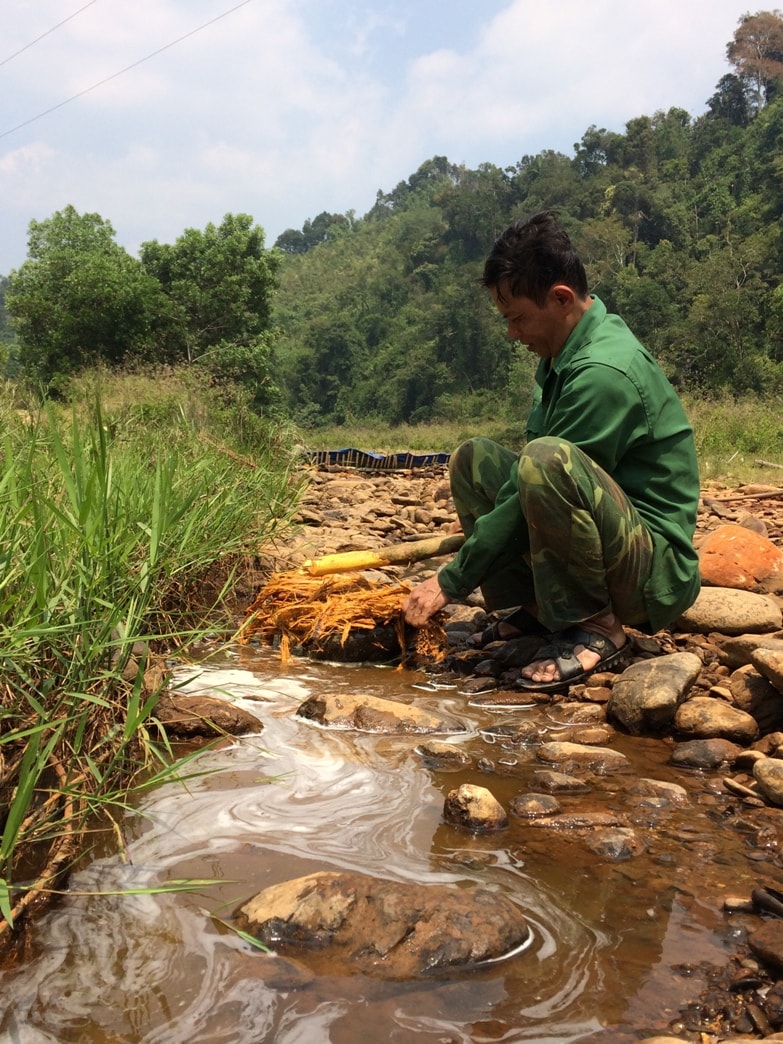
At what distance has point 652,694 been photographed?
241cm

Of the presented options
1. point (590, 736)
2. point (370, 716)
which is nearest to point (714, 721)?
point (590, 736)

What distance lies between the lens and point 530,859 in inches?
66.0

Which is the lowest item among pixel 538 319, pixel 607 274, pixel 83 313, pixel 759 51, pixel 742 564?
pixel 742 564

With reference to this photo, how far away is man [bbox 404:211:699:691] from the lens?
8.29ft

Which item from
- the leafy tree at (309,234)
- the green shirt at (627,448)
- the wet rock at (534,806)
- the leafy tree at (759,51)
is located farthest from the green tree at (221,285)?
the leafy tree at (309,234)

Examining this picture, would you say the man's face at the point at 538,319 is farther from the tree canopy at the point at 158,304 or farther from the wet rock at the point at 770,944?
the tree canopy at the point at 158,304

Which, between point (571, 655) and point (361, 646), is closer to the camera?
point (571, 655)

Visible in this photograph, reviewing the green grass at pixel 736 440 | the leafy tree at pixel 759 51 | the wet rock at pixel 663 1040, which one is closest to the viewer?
the wet rock at pixel 663 1040

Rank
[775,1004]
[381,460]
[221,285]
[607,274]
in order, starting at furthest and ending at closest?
[607,274]
[221,285]
[381,460]
[775,1004]

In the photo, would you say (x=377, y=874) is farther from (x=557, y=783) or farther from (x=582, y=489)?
(x=582, y=489)

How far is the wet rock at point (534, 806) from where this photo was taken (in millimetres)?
1864

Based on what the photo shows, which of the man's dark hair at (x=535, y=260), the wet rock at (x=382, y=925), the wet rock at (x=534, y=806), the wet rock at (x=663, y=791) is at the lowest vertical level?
the wet rock at (x=663, y=791)

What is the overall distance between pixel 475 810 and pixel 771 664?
3.24 feet

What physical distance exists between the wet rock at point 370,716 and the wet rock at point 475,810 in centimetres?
58
